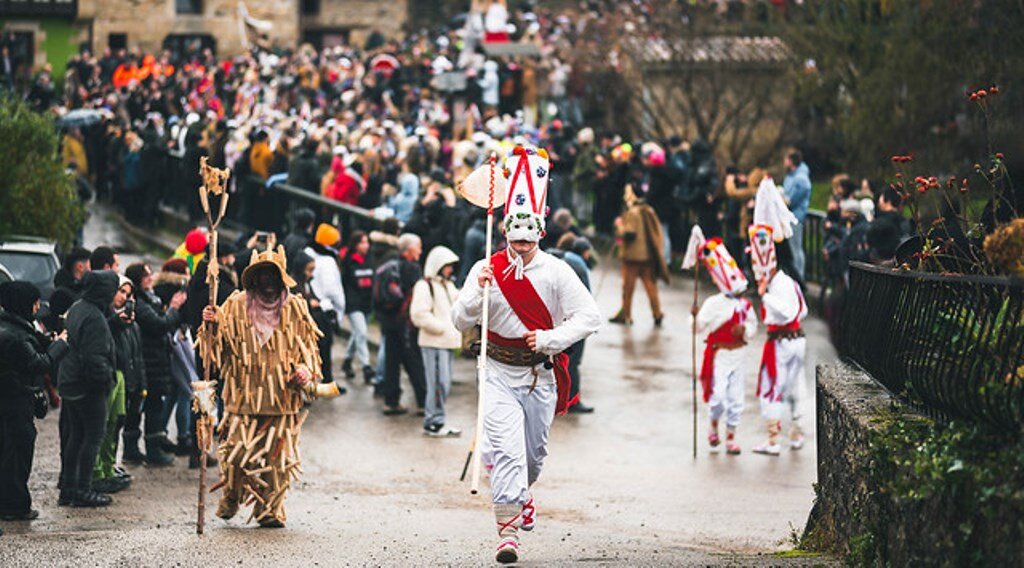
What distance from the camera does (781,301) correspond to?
57.1 feet

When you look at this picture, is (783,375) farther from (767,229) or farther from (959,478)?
(959,478)

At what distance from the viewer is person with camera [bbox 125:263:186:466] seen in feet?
51.9

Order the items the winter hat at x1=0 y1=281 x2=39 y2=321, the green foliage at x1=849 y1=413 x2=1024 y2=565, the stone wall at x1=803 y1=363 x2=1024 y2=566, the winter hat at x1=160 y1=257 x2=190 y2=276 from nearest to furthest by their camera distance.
→ the green foliage at x1=849 y1=413 x2=1024 y2=565
the stone wall at x1=803 y1=363 x2=1024 y2=566
the winter hat at x1=0 y1=281 x2=39 y2=321
the winter hat at x1=160 y1=257 x2=190 y2=276

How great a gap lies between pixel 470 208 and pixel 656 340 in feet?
8.58

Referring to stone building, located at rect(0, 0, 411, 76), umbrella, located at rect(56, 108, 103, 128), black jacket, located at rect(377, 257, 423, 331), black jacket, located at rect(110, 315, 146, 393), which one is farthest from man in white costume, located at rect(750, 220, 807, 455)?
stone building, located at rect(0, 0, 411, 76)

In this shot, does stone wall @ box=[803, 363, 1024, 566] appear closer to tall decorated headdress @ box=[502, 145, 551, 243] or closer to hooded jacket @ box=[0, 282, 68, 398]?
tall decorated headdress @ box=[502, 145, 551, 243]

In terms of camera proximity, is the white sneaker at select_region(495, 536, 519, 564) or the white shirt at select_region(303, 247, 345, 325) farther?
the white shirt at select_region(303, 247, 345, 325)

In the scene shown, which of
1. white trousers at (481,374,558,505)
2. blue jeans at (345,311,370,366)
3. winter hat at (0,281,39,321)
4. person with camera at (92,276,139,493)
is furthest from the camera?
blue jeans at (345,311,370,366)

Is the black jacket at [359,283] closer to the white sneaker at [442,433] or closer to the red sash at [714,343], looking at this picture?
the white sneaker at [442,433]

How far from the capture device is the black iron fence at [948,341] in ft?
27.7

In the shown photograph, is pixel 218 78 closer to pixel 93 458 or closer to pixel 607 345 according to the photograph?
pixel 607 345

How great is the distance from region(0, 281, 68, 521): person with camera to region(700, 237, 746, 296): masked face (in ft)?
20.2

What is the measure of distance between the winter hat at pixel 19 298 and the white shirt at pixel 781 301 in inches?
255

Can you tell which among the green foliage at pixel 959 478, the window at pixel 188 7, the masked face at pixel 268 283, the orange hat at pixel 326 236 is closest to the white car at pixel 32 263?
the orange hat at pixel 326 236
